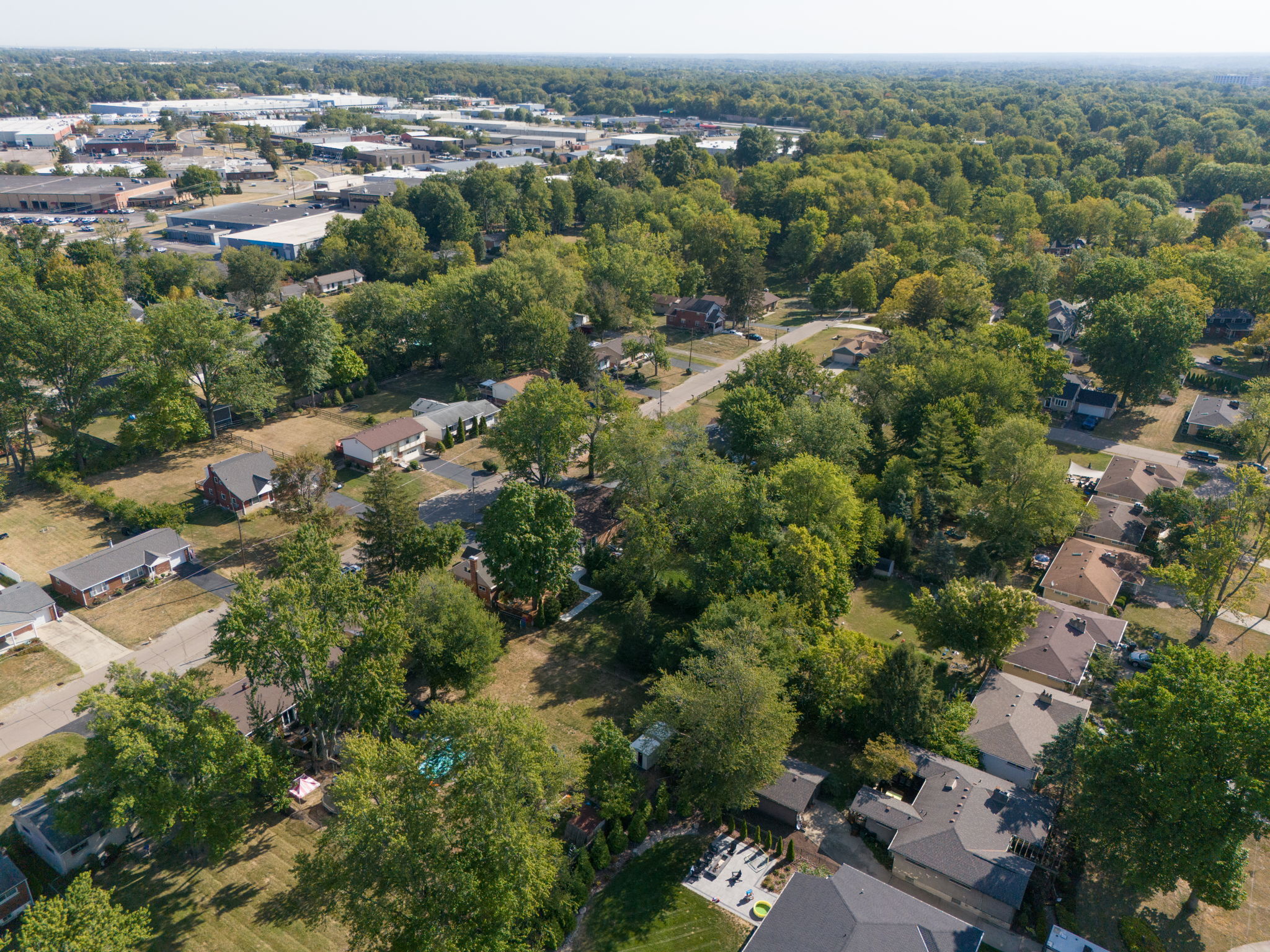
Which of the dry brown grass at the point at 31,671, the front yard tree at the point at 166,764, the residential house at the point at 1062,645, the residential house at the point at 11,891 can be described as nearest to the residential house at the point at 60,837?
the front yard tree at the point at 166,764

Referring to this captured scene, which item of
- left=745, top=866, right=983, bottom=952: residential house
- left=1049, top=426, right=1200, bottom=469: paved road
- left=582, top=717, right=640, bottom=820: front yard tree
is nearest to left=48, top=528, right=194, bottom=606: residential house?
left=582, top=717, right=640, bottom=820: front yard tree

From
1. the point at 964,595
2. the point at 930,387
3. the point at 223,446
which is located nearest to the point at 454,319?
the point at 223,446

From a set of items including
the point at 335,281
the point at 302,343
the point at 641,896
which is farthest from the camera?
the point at 335,281

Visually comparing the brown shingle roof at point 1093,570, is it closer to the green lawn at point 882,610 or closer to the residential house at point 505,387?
the green lawn at point 882,610

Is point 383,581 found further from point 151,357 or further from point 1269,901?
point 1269,901

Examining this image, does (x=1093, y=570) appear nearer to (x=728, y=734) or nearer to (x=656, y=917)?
(x=728, y=734)

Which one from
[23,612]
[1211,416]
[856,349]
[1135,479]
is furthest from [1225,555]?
[23,612]

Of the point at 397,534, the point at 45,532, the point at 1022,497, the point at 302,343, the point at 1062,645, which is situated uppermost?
the point at 302,343
